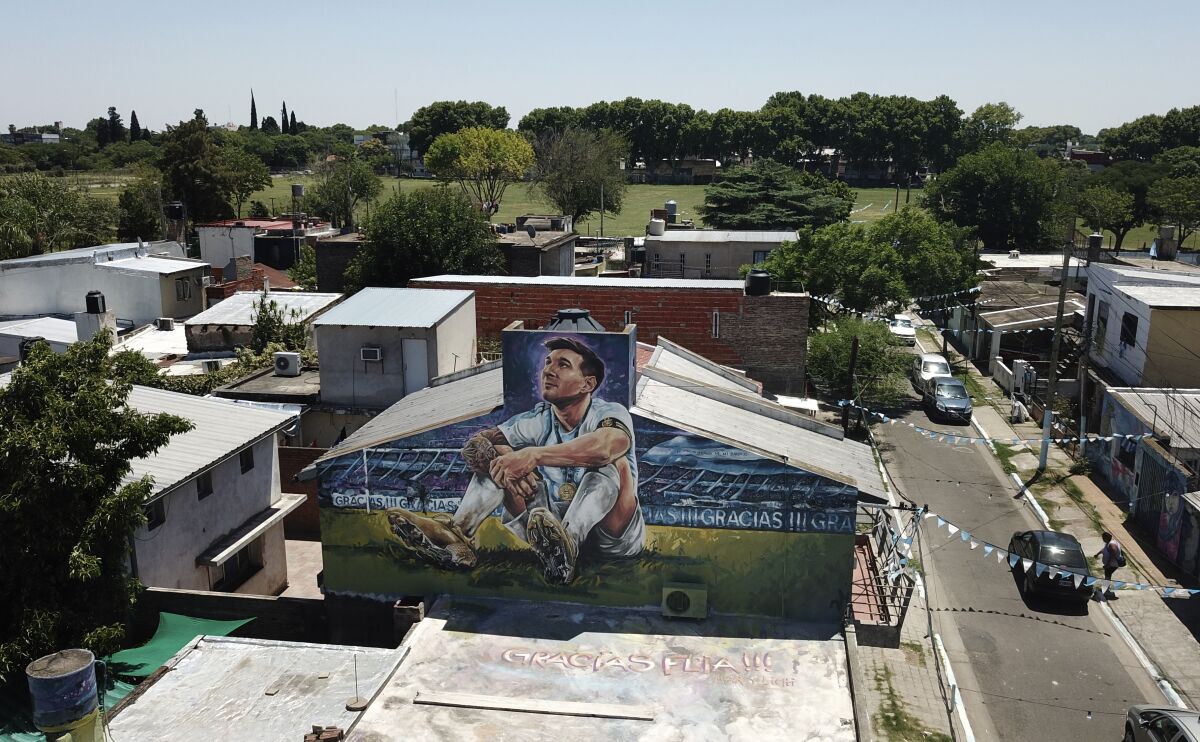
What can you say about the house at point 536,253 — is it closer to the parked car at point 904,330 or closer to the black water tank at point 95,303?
the parked car at point 904,330

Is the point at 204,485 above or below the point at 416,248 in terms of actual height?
below

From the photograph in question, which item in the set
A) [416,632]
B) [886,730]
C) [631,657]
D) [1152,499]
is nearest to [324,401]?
[416,632]

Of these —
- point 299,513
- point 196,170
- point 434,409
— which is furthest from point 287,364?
point 196,170

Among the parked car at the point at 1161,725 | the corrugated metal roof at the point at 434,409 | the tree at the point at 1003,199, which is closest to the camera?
the parked car at the point at 1161,725

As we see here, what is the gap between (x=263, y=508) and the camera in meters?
23.0

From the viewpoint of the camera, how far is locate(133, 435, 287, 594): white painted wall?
18969mm

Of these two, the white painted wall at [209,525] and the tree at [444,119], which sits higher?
the tree at [444,119]

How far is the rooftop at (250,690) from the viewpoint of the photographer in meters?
14.7

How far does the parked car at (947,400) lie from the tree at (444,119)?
115800 mm

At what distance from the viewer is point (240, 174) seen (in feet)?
277

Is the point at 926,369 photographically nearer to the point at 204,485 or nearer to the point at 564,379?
the point at 564,379

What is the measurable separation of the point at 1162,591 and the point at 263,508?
21246 mm

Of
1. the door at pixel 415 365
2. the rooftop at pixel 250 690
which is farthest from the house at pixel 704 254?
the rooftop at pixel 250 690

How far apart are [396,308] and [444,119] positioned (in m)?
124
